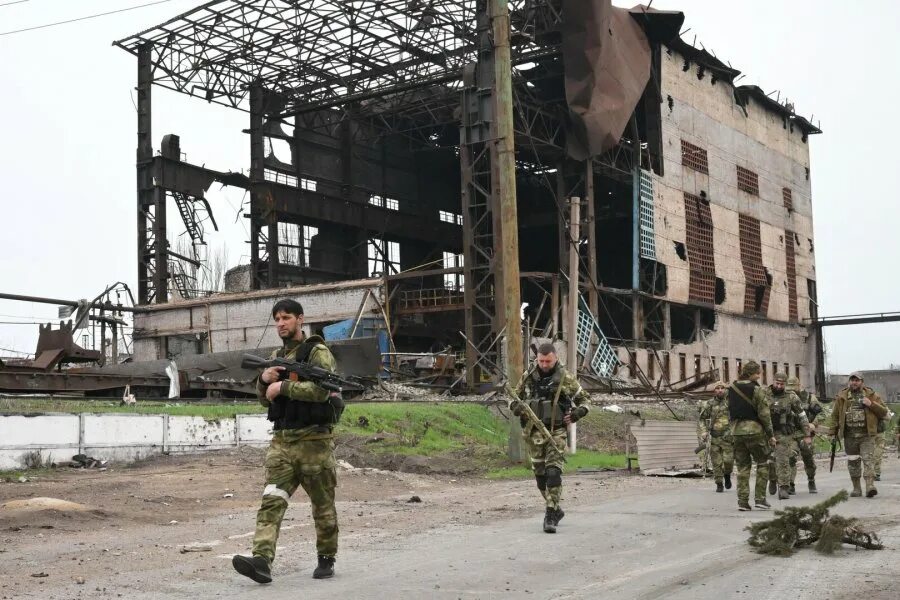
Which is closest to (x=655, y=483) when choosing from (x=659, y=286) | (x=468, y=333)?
(x=468, y=333)

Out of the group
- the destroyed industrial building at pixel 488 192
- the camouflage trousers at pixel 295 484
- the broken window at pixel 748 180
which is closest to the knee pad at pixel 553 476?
the camouflage trousers at pixel 295 484

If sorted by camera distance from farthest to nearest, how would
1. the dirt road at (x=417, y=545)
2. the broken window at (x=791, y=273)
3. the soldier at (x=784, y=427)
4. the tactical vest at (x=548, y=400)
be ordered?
1. the broken window at (x=791, y=273)
2. the soldier at (x=784, y=427)
3. the tactical vest at (x=548, y=400)
4. the dirt road at (x=417, y=545)

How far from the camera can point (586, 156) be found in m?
39.9

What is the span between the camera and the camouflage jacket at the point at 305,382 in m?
7.10

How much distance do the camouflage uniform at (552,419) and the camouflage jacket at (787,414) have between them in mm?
4629

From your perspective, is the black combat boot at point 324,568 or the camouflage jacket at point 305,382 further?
the black combat boot at point 324,568

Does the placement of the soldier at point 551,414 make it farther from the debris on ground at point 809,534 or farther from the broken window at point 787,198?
the broken window at point 787,198

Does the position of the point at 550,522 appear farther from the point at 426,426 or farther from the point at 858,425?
the point at 426,426

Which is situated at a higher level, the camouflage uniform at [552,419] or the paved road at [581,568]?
the camouflage uniform at [552,419]

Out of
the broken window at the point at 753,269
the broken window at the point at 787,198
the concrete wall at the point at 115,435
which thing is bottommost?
the concrete wall at the point at 115,435

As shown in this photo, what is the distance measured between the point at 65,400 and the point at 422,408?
8710 mm

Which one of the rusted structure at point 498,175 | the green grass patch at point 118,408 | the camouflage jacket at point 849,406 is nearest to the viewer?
the camouflage jacket at point 849,406

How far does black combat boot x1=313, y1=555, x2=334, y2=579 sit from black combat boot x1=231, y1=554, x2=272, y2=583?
41 cm

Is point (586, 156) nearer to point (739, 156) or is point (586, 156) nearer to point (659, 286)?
point (659, 286)
